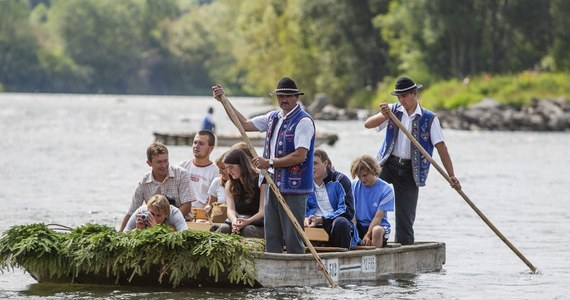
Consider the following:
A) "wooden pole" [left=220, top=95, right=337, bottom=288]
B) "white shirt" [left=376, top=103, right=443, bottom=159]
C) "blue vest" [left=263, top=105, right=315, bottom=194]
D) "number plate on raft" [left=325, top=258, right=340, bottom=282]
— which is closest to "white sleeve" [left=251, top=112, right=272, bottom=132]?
"blue vest" [left=263, top=105, right=315, bottom=194]

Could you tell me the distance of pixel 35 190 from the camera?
87.6 ft

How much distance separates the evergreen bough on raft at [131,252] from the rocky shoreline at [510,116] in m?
46.1

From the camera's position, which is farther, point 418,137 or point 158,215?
point 418,137

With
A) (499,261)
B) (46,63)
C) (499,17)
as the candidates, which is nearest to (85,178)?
(499,261)

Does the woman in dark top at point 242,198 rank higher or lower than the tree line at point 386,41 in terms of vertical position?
lower

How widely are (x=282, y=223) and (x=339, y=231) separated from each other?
3.00ft

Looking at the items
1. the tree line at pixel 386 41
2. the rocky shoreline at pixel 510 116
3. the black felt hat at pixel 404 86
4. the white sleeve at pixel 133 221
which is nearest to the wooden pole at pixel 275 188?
the white sleeve at pixel 133 221

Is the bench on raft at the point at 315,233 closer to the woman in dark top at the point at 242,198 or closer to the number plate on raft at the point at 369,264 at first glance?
the number plate on raft at the point at 369,264

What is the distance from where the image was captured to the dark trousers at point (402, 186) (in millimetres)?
14336

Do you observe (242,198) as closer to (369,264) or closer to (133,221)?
(133,221)

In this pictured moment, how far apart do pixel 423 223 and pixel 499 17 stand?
49354 mm

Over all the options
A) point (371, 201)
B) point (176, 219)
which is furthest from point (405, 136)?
point (176, 219)

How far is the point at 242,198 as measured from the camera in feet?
43.8

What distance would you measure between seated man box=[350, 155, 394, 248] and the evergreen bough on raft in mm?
1614
